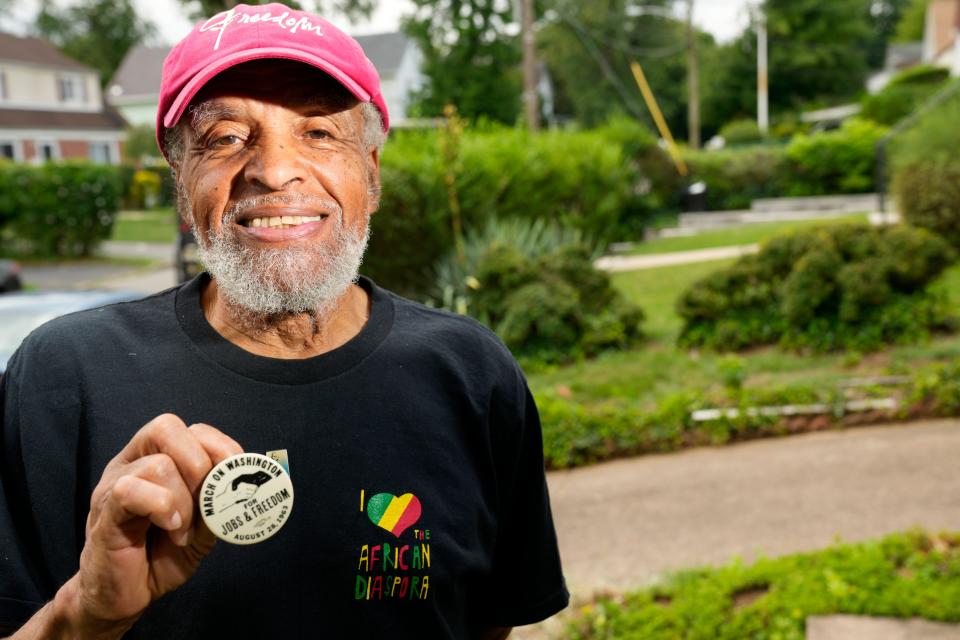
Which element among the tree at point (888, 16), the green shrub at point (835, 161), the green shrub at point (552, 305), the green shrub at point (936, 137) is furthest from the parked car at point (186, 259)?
the tree at point (888, 16)

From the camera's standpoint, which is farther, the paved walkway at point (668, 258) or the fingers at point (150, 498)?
the paved walkway at point (668, 258)

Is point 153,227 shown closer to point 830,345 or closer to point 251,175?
point 830,345

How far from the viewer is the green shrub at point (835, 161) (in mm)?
26719

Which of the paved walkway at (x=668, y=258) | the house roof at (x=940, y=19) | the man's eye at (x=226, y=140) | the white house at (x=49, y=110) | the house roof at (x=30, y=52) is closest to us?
the man's eye at (x=226, y=140)

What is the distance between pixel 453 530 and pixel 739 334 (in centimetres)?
762

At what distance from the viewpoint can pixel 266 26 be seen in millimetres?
1704

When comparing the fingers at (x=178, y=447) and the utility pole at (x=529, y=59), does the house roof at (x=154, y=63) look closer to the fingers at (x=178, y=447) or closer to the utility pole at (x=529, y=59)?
the utility pole at (x=529, y=59)

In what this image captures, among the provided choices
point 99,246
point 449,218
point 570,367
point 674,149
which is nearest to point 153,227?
point 99,246

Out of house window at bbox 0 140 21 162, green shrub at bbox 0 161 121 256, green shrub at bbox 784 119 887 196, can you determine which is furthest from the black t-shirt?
house window at bbox 0 140 21 162

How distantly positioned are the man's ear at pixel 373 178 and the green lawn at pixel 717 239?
58.3 ft

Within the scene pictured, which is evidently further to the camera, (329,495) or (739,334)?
(739,334)

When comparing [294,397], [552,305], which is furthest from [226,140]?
[552,305]

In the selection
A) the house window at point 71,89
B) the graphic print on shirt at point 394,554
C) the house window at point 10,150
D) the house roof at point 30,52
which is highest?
the house roof at point 30,52

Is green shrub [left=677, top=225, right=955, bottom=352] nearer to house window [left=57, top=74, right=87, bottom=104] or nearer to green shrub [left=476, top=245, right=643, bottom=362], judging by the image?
green shrub [left=476, top=245, right=643, bottom=362]
